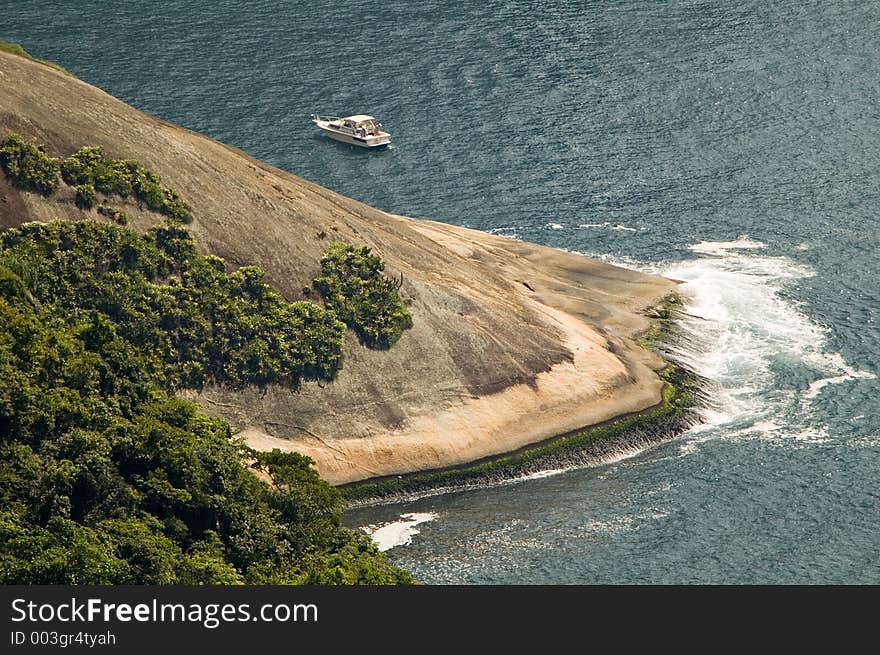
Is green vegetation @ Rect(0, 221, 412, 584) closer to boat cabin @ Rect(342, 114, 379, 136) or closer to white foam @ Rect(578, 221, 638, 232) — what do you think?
white foam @ Rect(578, 221, 638, 232)

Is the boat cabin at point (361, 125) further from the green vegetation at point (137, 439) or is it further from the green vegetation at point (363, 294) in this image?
the green vegetation at point (137, 439)

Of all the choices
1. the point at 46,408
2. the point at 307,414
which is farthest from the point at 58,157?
the point at 46,408

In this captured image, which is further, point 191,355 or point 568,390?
point 568,390

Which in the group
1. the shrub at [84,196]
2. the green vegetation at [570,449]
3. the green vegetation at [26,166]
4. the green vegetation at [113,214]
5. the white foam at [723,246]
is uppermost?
the green vegetation at [26,166]

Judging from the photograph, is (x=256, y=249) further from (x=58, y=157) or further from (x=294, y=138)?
(x=294, y=138)

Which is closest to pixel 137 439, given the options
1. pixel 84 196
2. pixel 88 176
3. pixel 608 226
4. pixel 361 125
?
pixel 84 196

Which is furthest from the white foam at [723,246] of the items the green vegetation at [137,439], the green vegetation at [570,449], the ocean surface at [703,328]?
the green vegetation at [137,439]

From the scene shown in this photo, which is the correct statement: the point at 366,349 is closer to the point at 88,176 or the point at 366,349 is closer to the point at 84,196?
the point at 84,196
